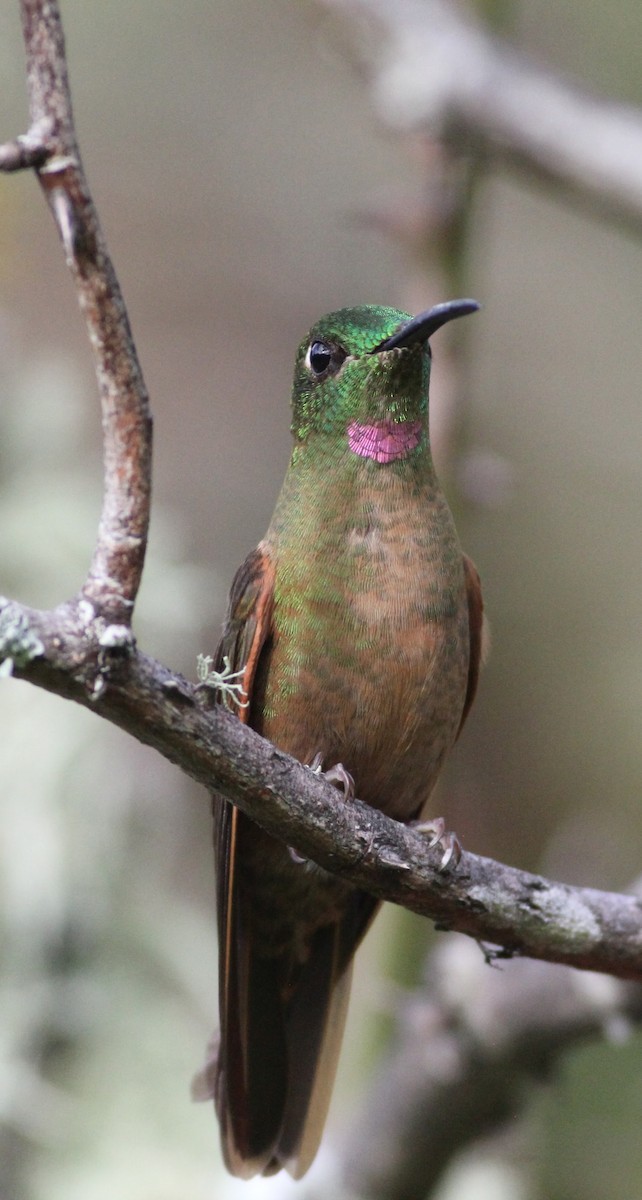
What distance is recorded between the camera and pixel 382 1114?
3.59 metres

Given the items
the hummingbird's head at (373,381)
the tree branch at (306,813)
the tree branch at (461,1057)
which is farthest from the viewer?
the tree branch at (461,1057)

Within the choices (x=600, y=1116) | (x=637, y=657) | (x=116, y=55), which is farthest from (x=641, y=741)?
(x=116, y=55)

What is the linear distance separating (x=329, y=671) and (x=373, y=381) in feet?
2.07

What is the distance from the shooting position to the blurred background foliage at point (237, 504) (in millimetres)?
3617

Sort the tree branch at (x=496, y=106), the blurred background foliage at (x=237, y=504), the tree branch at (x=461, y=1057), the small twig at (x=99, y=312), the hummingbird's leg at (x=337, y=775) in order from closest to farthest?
the small twig at (x=99, y=312) < the hummingbird's leg at (x=337, y=775) < the tree branch at (x=461, y=1057) < the blurred background foliage at (x=237, y=504) < the tree branch at (x=496, y=106)

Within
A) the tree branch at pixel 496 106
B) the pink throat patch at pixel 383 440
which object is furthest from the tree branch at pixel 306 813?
the tree branch at pixel 496 106

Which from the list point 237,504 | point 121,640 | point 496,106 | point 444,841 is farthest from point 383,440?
point 237,504

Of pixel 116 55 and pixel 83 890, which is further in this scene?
pixel 116 55

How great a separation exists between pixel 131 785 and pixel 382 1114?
3.71 feet

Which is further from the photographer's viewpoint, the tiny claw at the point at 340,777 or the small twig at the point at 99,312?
the tiny claw at the point at 340,777

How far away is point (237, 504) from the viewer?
251 inches

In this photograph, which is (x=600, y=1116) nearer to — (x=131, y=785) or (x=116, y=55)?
(x=131, y=785)

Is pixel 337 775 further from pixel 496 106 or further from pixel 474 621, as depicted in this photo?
pixel 496 106

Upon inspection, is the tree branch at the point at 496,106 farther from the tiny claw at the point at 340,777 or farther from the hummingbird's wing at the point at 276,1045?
the tiny claw at the point at 340,777
